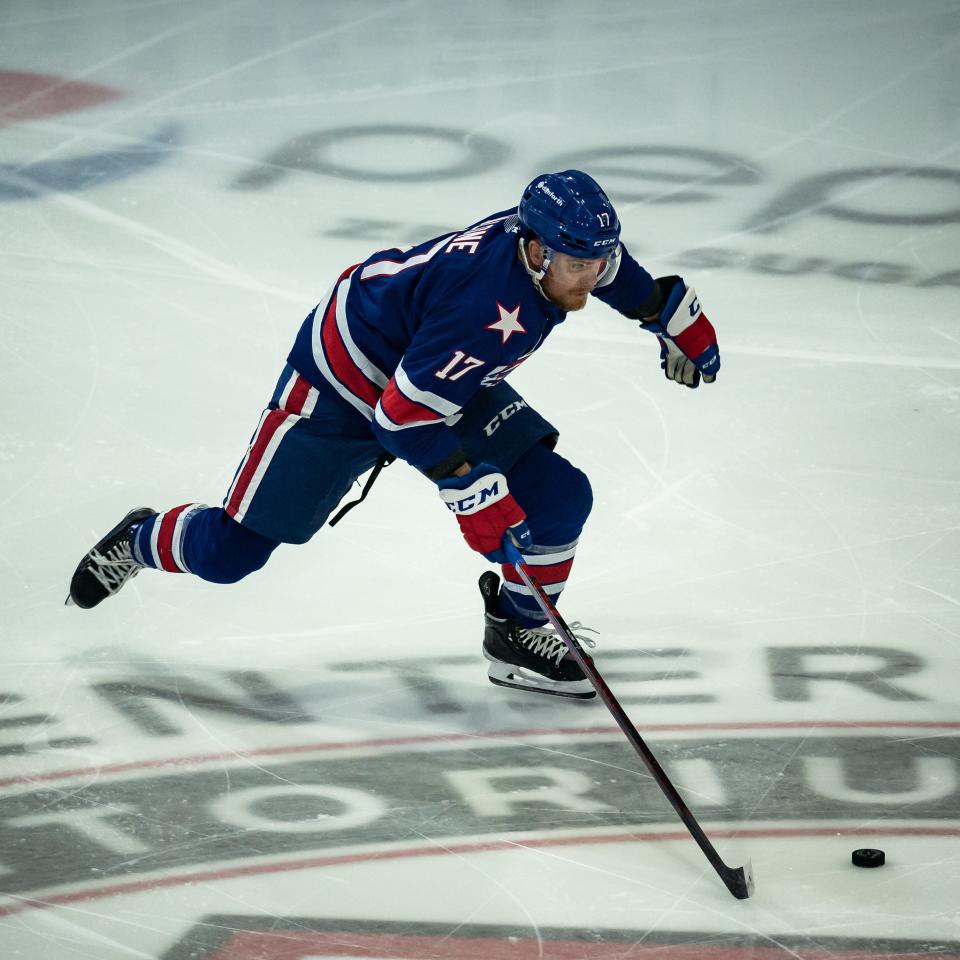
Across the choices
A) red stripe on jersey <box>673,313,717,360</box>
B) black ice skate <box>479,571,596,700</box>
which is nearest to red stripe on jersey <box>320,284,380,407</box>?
black ice skate <box>479,571,596,700</box>

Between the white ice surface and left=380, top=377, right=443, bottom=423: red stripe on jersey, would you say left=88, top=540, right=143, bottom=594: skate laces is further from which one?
left=380, top=377, right=443, bottom=423: red stripe on jersey

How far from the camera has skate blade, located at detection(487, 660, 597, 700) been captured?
3328mm

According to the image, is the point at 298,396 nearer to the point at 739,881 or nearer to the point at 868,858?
the point at 739,881

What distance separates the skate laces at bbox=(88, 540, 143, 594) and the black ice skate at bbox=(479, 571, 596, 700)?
0.80m

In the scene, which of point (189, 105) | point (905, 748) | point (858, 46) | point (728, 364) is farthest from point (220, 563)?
point (858, 46)

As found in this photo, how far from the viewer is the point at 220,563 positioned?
10.7 feet

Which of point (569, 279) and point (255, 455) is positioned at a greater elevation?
point (569, 279)

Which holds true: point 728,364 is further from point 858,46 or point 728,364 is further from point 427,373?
→ point 858,46

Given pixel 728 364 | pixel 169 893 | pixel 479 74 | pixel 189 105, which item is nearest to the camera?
pixel 169 893

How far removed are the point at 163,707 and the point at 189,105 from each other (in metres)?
3.98

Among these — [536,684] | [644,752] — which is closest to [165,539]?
[536,684]

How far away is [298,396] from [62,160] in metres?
3.27

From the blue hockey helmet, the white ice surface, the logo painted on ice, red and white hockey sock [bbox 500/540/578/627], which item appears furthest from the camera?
the logo painted on ice

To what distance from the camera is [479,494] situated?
295 centimetres
